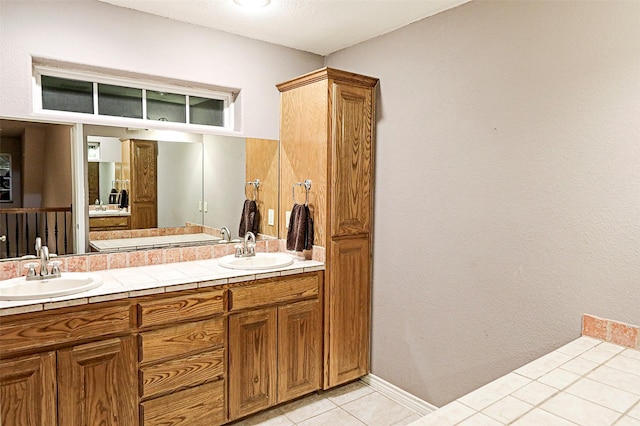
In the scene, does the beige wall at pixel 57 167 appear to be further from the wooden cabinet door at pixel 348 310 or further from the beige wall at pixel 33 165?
the wooden cabinet door at pixel 348 310

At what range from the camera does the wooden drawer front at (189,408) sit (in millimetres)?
2113

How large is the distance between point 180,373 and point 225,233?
108 cm

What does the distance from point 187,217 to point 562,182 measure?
2.24 m

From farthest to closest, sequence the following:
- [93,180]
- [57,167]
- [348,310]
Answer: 1. [348,310]
2. [93,180]
3. [57,167]

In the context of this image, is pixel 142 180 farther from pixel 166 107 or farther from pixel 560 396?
pixel 560 396

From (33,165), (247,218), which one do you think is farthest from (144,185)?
(247,218)

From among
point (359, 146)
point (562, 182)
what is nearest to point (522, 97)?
point (562, 182)

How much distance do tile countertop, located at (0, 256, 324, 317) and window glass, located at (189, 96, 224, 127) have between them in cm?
98

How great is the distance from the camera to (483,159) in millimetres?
2268

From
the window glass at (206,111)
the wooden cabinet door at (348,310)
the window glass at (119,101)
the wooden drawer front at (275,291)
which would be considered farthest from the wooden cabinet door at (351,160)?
the window glass at (119,101)

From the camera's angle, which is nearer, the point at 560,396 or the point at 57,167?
the point at 560,396

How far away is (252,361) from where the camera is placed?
2.46 m

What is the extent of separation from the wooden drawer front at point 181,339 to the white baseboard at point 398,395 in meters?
1.19

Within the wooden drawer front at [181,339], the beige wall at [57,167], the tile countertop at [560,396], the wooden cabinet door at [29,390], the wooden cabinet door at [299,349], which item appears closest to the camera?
the tile countertop at [560,396]
